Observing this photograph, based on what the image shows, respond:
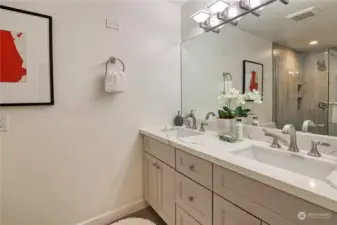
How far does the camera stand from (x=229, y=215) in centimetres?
100

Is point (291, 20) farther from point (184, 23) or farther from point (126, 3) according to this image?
point (126, 3)

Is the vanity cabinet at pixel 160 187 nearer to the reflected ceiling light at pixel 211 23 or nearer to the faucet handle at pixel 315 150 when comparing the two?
the faucet handle at pixel 315 150

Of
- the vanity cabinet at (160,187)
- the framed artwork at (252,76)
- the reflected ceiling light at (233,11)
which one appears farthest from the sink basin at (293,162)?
the reflected ceiling light at (233,11)

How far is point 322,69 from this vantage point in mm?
1176

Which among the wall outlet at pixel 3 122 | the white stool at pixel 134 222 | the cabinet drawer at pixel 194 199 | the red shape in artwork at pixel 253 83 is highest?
the red shape in artwork at pixel 253 83

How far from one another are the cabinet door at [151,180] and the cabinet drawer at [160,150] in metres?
0.07

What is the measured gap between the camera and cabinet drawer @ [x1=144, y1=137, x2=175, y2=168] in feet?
5.02

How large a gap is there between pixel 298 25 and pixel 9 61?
1981 mm

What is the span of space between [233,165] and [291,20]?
110 cm

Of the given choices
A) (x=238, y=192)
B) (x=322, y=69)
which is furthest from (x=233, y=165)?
(x=322, y=69)

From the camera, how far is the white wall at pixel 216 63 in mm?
1503

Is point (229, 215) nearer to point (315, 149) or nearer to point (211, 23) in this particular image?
point (315, 149)

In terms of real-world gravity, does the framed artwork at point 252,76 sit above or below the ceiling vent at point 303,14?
below

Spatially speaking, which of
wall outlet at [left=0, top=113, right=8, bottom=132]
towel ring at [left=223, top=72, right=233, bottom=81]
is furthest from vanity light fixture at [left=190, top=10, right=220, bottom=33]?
wall outlet at [left=0, top=113, right=8, bottom=132]
